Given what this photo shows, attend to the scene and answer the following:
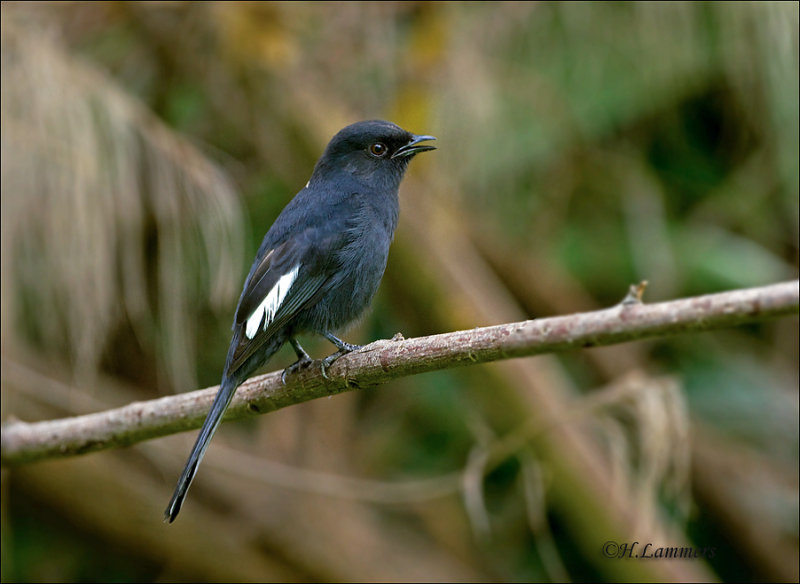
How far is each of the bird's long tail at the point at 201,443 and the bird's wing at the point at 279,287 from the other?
124mm

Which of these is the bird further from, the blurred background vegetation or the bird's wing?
the blurred background vegetation

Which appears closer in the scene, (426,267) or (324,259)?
(324,259)

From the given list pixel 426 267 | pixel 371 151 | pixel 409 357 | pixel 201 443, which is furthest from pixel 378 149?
pixel 409 357

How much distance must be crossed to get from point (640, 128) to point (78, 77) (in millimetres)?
3016

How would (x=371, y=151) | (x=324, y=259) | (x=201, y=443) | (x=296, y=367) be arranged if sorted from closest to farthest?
(x=201, y=443), (x=296, y=367), (x=324, y=259), (x=371, y=151)

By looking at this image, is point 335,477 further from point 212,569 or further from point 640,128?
point 640,128

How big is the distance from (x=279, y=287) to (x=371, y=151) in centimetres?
74

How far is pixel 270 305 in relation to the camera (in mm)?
2818

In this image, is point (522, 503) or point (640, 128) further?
point (640, 128)

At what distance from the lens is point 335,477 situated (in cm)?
428

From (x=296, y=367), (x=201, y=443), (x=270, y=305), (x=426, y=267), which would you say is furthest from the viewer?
(x=426, y=267)

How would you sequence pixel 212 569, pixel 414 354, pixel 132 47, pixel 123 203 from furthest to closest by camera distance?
pixel 212 569 < pixel 132 47 < pixel 123 203 < pixel 414 354

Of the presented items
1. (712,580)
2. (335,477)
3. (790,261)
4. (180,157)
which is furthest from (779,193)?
(180,157)

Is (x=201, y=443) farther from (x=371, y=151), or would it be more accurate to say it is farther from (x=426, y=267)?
(x=426, y=267)
